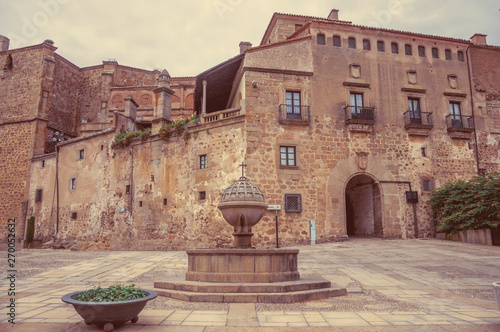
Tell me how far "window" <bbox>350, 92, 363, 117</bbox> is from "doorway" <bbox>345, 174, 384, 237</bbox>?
143 inches

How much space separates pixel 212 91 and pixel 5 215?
2026 cm

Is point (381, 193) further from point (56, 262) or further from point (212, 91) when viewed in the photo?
point (56, 262)

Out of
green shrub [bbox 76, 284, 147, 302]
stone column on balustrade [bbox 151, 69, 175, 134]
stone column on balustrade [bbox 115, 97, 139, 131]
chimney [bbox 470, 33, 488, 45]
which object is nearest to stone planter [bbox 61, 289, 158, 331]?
green shrub [bbox 76, 284, 147, 302]

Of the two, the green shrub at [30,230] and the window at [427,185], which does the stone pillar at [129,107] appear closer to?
the green shrub at [30,230]

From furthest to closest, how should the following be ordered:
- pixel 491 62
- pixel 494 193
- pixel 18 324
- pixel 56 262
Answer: pixel 491 62
pixel 494 193
pixel 56 262
pixel 18 324

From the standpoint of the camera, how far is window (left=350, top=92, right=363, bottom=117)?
20172 millimetres

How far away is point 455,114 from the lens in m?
21.7

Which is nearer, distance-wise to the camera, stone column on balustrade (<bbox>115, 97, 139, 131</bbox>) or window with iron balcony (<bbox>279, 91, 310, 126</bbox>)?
window with iron balcony (<bbox>279, 91, 310, 126</bbox>)

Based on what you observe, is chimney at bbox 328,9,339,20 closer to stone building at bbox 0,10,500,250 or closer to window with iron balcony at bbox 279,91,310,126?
stone building at bbox 0,10,500,250

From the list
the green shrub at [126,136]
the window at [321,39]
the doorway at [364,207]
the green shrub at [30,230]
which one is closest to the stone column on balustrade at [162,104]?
the green shrub at [126,136]

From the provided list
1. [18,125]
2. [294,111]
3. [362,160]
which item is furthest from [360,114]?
[18,125]

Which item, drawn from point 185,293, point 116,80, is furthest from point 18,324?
point 116,80

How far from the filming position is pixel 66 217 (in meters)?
24.7

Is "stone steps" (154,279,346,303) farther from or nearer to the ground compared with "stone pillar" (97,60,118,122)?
nearer to the ground
